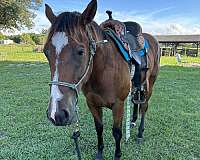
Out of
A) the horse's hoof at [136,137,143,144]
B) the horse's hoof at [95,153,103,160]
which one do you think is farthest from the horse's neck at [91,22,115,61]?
the horse's hoof at [136,137,143,144]

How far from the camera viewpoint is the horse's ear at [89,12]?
5.84 ft

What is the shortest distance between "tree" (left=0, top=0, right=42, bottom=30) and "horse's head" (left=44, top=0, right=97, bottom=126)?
14624 mm

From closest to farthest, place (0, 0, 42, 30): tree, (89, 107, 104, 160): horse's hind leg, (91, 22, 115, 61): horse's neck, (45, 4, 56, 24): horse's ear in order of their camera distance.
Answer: (45, 4, 56, 24): horse's ear, (91, 22, 115, 61): horse's neck, (89, 107, 104, 160): horse's hind leg, (0, 0, 42, 30): tree

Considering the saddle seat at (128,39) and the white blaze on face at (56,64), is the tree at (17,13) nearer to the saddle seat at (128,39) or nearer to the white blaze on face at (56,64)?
the saddle seat at (128,39)

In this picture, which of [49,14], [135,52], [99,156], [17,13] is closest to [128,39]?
[135,52]

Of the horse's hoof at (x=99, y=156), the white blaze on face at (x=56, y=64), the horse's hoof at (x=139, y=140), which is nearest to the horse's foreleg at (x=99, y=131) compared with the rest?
the horse's hoof at (x=99, y=156)

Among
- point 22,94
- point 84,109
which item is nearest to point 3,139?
point 84,109

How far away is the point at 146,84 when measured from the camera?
11.8 feet

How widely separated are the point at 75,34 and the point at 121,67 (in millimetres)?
912

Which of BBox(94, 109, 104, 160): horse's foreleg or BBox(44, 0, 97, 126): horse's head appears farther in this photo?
BBox(94, 109, 104, 160): horse's foreleg

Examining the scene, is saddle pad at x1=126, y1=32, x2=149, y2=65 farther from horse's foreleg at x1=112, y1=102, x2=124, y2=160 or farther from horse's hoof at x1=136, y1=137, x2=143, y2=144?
horse's hoof at x1=136, y1=137, x2=143, y2=144

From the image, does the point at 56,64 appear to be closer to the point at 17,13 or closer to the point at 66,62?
the point at 66,62

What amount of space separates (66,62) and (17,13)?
1596cm

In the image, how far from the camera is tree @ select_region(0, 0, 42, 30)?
15569mm
